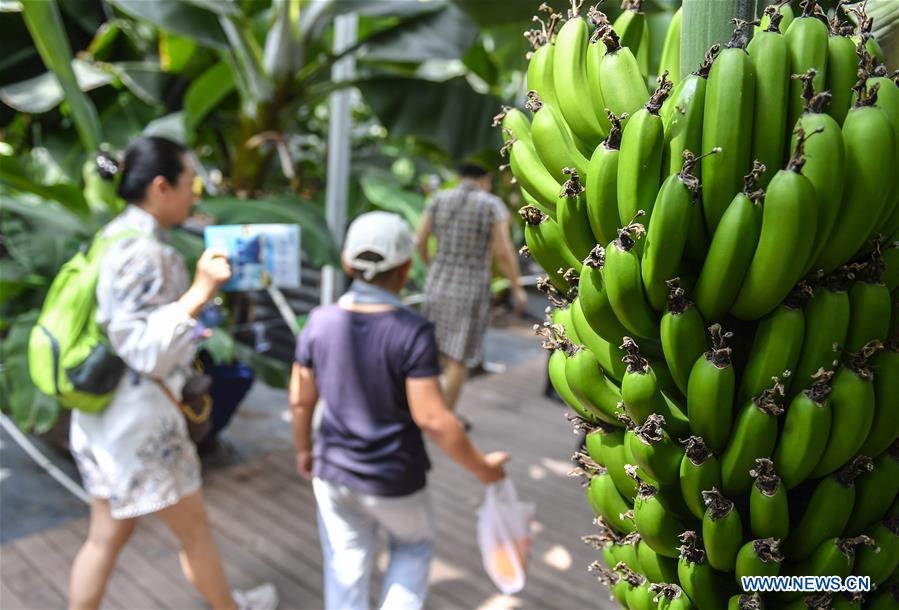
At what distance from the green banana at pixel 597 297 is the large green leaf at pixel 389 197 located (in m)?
4.24

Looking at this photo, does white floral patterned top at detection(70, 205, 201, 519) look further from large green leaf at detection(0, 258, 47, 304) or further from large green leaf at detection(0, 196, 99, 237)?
large green leaf at detection(0, 196, 99, 237)

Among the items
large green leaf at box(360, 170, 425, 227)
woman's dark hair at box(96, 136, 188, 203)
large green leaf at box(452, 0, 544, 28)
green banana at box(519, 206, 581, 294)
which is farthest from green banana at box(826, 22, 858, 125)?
large green leaf at box(360, 170, 425, 227)

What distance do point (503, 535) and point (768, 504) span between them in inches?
54.0

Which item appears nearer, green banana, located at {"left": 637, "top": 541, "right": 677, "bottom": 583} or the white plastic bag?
green banana, located at {"left": 637, "top": 541, "right": 677, "bottom": 583}

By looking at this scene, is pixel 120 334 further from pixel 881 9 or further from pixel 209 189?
pixel 209 189

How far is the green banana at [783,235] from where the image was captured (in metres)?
0.91

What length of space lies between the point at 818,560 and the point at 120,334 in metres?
1.79

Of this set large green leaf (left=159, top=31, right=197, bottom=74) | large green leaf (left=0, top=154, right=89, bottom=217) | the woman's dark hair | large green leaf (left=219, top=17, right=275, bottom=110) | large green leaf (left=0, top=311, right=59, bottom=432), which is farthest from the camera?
large green leaf (left=159, top=31, right=197, bottom=74)

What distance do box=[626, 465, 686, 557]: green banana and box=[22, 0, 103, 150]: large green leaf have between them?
2.99 m

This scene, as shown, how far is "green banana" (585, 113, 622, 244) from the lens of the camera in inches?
41.4

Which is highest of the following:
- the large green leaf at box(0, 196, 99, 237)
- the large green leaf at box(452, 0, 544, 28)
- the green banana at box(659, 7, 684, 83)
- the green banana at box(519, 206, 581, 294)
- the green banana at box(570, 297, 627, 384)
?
the large green leaf at box(452, 0, 544, 28)

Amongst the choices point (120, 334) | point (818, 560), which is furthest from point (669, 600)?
point (120, 334)

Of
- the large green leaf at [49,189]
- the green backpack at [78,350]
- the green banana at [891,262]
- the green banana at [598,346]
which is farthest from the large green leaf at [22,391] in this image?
the green banana at [891,262]

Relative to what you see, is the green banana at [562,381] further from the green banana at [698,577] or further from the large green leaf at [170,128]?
the large green leaf at [170,128]
